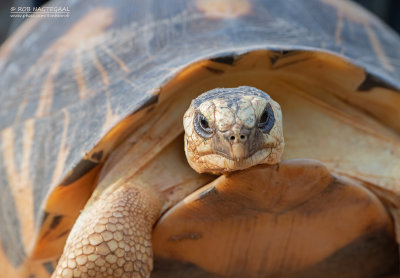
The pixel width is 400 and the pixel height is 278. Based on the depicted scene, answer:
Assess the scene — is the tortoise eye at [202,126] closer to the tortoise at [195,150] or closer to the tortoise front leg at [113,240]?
the tortoise at [195,150]

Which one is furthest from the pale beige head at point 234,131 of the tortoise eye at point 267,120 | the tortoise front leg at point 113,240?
the tortoise front leg at point 113,240

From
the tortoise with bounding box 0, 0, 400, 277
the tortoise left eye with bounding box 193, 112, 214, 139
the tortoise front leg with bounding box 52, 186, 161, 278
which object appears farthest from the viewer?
the tortoise with bounding box 0, 0, 400, 277

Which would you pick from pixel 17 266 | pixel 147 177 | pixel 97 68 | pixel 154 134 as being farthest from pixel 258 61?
pixel 17 266

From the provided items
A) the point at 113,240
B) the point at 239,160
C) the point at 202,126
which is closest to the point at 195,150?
the point at 202,126

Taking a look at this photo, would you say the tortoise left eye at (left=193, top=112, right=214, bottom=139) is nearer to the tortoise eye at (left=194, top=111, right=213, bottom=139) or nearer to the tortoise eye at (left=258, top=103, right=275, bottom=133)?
the tortoise eye at (left=194, top=111, right=213, bottom=139)

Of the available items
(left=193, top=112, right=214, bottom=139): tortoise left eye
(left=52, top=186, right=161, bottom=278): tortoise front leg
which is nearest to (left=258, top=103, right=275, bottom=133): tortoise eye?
(left=193, top=112, right=214, bottom=139): tortoise left eye

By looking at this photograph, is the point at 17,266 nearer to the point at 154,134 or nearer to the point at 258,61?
the point at 154,134
